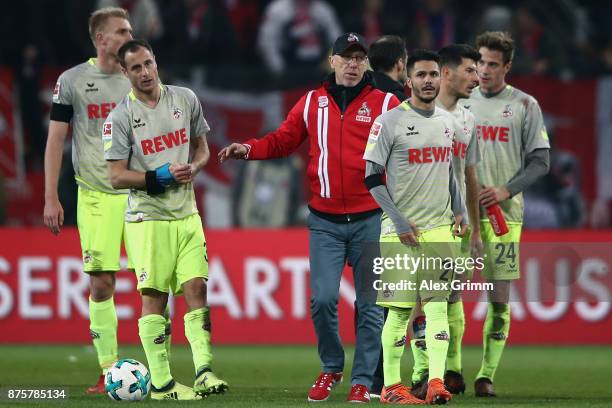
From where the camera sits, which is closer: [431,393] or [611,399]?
[431,393]

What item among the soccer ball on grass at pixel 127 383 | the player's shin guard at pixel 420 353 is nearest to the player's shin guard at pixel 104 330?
the soccer ball on grass at pixel 127 383

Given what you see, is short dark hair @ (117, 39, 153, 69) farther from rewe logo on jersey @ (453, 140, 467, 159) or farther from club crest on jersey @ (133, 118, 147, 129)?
rewe logo on jersey @ (453, 140, 467, 159)

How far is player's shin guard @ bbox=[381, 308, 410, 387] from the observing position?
325 inches

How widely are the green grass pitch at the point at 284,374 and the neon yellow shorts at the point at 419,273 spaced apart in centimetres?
74

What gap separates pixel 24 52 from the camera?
1575cm

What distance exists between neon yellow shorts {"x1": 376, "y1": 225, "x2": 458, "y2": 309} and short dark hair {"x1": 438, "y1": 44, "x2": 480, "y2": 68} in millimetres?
1244

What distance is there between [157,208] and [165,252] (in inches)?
11.5

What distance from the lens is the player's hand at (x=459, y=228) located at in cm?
841

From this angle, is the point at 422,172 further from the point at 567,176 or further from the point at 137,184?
the point at 567,176

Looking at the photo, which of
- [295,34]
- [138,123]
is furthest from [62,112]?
[295,34]

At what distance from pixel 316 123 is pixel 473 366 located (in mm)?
3715

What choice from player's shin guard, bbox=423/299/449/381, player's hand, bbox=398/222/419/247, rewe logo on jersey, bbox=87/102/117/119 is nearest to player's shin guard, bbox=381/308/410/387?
player's shin guard, bbox=423/299/449/381

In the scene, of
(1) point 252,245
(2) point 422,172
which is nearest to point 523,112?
(2) point 422,172

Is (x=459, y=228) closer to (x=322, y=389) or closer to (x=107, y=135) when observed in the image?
(x=322, y=389)
